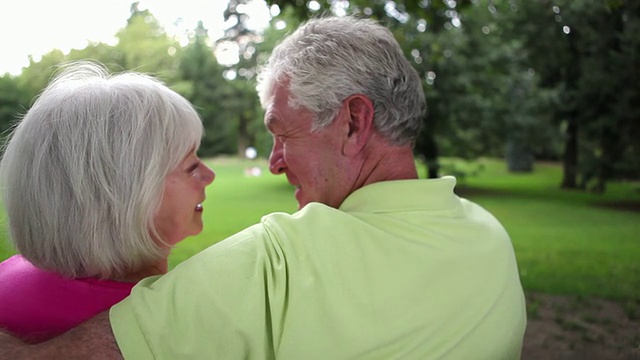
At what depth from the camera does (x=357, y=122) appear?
1566 millimetres

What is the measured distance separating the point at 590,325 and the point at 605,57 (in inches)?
259

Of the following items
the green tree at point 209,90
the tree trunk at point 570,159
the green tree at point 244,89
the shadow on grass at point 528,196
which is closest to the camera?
Answer: the green tree at point 244,89

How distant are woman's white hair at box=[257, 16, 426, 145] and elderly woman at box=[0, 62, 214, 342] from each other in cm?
32

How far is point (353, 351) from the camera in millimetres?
1259

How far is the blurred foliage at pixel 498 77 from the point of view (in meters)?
7.17

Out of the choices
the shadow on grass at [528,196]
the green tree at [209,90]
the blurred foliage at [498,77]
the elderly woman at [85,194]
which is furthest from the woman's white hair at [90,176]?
the shadow on grass at [528,196]

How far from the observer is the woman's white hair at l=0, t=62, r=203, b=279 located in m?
1.30

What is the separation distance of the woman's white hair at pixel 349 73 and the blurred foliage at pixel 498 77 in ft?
8.90

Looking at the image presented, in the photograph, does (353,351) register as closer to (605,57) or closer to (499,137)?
(605,57)

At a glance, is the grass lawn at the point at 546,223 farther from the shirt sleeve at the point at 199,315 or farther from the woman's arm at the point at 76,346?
the shirt sleeve at the point at 199,315

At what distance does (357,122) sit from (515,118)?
1304 cm

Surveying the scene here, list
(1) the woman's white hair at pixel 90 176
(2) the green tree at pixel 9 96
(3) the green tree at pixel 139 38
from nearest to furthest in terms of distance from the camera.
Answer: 1. (1) the woman's white hair at pixel 90 176
2. (2) the green tree at pixel 9 96
3. (3) the green tree at pixel 139 38

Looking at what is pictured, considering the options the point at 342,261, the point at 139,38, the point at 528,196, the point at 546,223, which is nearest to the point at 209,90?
the point at 546,223

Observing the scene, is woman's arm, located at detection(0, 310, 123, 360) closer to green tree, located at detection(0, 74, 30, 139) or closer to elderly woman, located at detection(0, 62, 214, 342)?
elderly woman, located at detection(0, 62, 214, 342)
